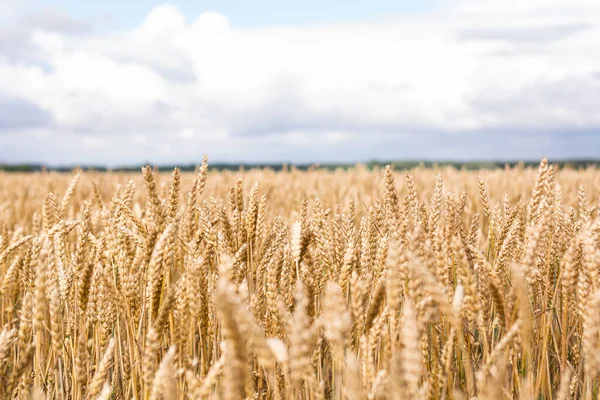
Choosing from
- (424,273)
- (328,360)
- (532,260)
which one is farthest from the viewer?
(328,360)

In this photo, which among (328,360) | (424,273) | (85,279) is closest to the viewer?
(424,273)

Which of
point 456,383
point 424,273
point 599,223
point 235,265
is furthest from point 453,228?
point 424,273

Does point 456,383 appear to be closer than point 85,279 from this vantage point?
No

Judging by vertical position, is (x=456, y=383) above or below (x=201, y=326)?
below

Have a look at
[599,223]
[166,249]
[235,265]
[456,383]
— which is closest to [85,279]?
[166,249]

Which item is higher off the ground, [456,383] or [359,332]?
[359,332]

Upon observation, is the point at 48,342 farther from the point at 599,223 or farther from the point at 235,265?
the point at 599,223

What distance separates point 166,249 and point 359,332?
0.68 m

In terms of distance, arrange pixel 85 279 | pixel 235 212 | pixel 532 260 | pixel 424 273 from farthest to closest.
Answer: pixel 235 212
pixel 85 279
pixel 532 260
pixel 424 273

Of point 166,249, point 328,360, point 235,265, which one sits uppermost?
point 166,249

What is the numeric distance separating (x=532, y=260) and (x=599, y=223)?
39cm

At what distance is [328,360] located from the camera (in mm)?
2520

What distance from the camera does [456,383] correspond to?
2.16 meters

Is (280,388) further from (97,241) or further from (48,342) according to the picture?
(48,342)
